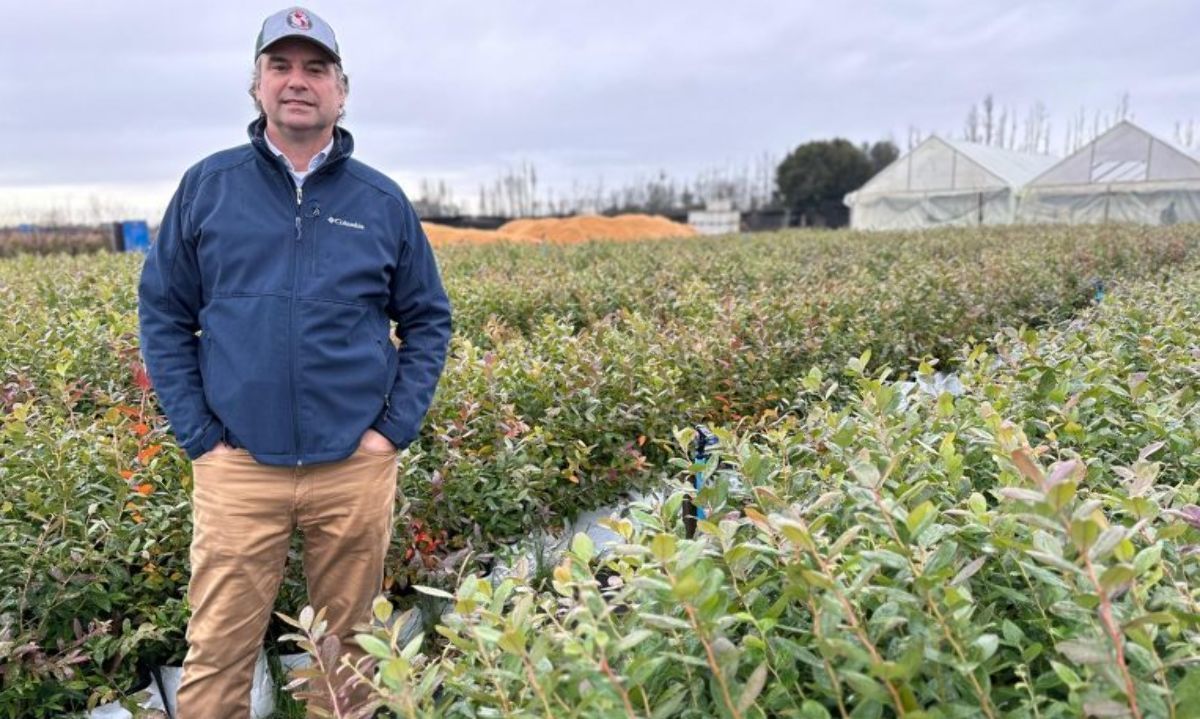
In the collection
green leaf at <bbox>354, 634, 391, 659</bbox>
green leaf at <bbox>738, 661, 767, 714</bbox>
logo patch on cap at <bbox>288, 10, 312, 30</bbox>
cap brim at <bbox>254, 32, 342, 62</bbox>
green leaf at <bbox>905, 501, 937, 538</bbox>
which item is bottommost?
green leaf at <bbox>738, 661, 767, 714</bbox>

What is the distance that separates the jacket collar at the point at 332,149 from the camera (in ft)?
7.49

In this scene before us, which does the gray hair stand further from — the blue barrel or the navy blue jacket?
the blue barrel

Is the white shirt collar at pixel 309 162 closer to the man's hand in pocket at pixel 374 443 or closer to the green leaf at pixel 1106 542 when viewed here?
the man's hand in pocket at pixel 374 443

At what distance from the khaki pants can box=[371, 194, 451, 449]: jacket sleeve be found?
11 cm

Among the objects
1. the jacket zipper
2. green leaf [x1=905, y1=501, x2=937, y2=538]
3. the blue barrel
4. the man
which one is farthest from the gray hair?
the blue barrel

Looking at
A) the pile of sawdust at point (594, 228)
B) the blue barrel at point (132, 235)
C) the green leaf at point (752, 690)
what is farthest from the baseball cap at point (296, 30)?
the blue barrel at point (132, 235)

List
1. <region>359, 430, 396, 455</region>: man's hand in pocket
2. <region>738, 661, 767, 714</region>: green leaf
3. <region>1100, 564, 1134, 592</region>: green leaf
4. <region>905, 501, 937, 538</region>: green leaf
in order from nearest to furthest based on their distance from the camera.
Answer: <region>1100, 564, 1134, 592</region>: green leaf < <region>738, 661, 767, 714</region>: green leaf < <region>905, 501, 937, 538</region>: green leaf < <region>359, 430, 396, 455</region>: man's hand in pocket

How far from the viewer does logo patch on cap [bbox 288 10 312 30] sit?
7.42 feet

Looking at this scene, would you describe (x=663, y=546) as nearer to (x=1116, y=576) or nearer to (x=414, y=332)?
(x=1116, y=576)

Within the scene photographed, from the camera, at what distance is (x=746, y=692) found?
41.8 inches

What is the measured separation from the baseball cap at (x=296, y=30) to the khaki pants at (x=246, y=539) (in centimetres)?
107

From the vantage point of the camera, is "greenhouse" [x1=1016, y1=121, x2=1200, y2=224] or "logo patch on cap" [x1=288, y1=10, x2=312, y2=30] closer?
"logo patch on cap" [x1=288, y1=10, x2=312, y2=30]

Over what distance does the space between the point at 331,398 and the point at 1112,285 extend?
316 inches

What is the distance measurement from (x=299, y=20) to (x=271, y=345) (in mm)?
852
